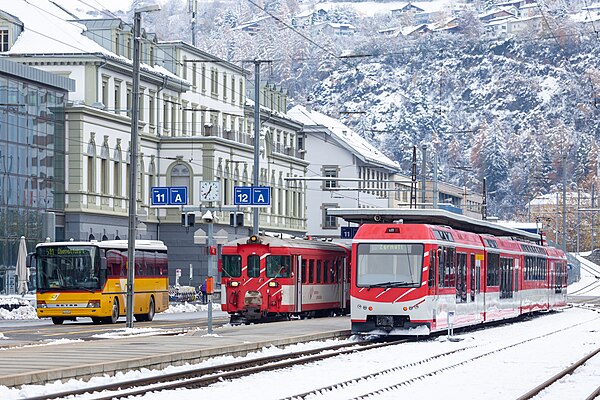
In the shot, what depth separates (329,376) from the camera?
23.2m

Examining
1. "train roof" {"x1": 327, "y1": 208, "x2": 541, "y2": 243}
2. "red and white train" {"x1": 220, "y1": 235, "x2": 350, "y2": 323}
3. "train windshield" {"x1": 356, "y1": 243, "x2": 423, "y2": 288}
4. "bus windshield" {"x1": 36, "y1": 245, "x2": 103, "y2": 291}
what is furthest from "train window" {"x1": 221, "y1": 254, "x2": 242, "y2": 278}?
"train windshield" {"x1": 356, "y1": 243, "x2": 423, "y2": 288}

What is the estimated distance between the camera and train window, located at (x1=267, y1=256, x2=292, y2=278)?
44.7 metres

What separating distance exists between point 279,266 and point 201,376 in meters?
21.6

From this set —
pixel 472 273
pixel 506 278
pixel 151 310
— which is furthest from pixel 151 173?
pixel 472 273

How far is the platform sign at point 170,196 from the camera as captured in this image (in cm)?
4316

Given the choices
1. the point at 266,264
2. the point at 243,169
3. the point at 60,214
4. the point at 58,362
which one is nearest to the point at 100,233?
the point at 60,214

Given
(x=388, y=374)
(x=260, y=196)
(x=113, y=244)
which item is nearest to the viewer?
(x=388, y=374)

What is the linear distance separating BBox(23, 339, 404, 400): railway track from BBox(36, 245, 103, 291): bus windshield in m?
15.7

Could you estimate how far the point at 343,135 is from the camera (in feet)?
424

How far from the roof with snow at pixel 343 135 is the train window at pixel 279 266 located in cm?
7480

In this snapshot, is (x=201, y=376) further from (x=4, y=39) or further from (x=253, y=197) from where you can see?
(x=4, y=39)

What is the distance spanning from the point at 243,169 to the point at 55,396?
7164 cm

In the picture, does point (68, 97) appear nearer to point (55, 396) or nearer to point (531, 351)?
point (531, 351)

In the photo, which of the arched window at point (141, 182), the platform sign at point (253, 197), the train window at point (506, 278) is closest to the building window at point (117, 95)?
the arched window at point (141, 182)
